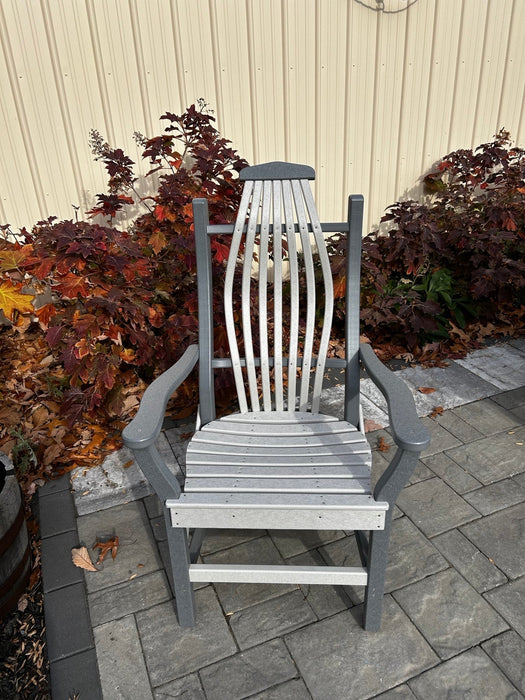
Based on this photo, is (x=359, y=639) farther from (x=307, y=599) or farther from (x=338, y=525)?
(x=338, y=525)

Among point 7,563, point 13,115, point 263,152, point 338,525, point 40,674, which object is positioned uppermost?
point 13,115

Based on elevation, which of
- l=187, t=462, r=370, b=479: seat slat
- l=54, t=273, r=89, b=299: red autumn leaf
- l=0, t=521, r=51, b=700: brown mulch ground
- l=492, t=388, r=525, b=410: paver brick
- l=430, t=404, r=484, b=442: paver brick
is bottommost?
l=0, t=521, r=51, b=700: brown mulch ground

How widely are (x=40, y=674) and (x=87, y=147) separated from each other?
2.52 m

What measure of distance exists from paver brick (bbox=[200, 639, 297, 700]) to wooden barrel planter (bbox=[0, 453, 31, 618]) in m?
0.68

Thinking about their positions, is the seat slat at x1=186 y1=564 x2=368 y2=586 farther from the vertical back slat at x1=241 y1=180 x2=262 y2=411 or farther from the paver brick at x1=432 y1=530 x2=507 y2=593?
the vertical back slat at x1=241 y1=180 x2=262 y2=411

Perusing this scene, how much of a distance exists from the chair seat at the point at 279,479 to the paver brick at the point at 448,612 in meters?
0.47

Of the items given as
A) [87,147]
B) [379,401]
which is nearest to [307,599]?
[379,401]

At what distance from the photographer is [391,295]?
3316 millimetres

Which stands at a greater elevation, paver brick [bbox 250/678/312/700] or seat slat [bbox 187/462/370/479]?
seat slat [bbox 187/462/370/479]

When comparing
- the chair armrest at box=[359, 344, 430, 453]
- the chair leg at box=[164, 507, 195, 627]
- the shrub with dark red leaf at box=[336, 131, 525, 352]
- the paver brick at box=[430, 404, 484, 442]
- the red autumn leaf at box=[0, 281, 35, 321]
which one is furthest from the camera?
the shrub with dark red leaf at box=[336, 131, 525, 352]

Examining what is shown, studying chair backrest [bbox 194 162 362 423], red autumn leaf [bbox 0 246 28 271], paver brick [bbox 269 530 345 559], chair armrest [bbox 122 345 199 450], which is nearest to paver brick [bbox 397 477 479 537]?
paver brick [bbox 269 530 345 559]

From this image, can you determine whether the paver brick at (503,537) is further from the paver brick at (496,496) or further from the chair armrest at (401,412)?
the chair armrest at (401,412)

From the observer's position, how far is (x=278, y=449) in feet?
5.32

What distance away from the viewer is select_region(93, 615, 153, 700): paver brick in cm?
141
